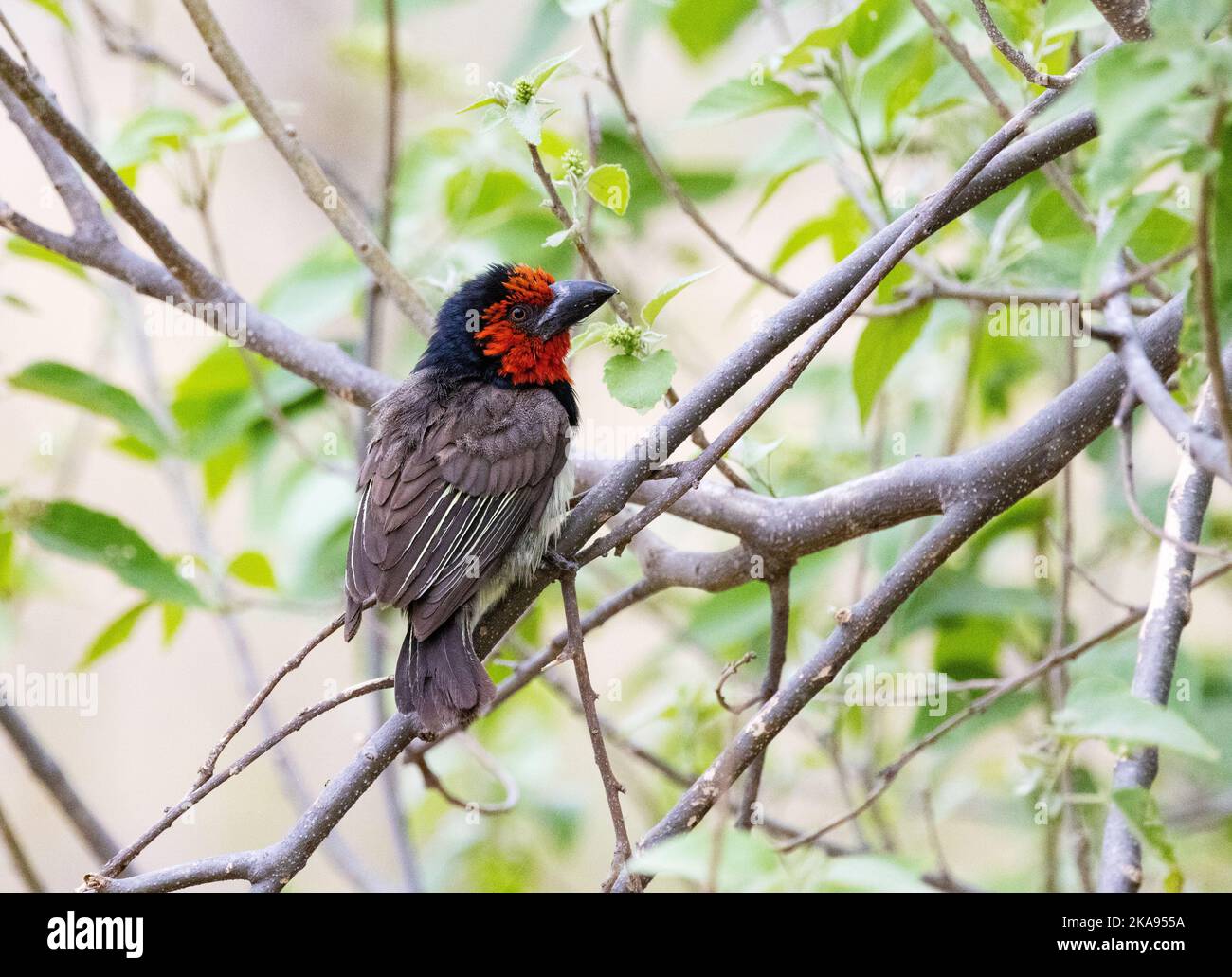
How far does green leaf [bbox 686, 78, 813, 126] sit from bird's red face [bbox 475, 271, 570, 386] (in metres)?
0.67

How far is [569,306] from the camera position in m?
2.74

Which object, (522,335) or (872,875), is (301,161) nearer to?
(522,335)

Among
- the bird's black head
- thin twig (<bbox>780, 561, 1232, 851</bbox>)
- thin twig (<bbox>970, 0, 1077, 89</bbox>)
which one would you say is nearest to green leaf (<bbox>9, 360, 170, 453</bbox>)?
the bird's black head

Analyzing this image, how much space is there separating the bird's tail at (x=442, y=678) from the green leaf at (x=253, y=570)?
20.8 inches

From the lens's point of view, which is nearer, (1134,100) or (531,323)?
(1134,100)

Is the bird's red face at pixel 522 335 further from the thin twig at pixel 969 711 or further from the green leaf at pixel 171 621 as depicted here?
the thin twig at pixel 969 711

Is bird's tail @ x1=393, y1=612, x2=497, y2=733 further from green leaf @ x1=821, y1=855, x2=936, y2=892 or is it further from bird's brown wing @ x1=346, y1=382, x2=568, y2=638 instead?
green leaf @ x1=821, y1=855, x2=936, y2=892

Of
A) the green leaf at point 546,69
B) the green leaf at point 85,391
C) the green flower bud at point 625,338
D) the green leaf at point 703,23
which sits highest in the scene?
the green leaf at point 703,23

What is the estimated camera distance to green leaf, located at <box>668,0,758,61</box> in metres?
2.99

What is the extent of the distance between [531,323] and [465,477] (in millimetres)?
497

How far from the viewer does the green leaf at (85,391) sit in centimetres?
247

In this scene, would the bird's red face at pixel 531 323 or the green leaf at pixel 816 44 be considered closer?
the green leaf at pixel 816 44

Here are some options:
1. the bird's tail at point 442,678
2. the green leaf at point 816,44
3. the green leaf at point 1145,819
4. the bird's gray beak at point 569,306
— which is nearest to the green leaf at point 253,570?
the bird's tail at point 442,678

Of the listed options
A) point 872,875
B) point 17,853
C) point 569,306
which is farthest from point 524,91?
point 17,853
